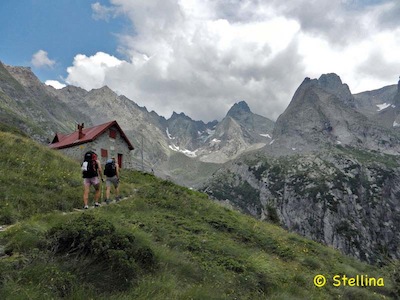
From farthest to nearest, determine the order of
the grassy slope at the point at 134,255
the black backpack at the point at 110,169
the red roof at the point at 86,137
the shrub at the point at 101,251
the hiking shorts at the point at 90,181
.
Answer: the red roof at the point at 86,137, the black backpack at the point at 110,169, the hiking shorts at the point at 90,181, the shrub at the point at 101,251, the grassy slope at the point at 134,255

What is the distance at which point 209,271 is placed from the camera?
10297mm

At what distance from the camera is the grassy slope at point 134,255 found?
687 centimetres

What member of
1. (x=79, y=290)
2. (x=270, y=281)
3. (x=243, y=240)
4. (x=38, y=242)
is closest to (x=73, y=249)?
(x=38, y=242)

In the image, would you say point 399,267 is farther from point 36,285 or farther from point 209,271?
point 36,285

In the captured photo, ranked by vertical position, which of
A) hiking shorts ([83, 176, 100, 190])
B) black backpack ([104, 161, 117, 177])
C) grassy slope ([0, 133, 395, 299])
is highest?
black backpack ([104, 161, 117, 177])

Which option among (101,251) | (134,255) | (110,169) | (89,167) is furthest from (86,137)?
(101,251)

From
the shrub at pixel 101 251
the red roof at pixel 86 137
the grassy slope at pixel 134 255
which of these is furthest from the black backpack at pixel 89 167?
the red roof at pixel 86 137

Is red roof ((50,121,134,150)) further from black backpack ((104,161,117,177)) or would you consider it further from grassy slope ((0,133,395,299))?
black backpack ((104,161,117,177))

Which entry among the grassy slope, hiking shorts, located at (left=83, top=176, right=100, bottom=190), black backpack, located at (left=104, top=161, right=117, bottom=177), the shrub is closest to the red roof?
the grassy slope

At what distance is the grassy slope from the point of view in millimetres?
6871

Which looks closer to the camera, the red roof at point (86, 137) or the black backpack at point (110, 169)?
the black backpack at point (110, 169)

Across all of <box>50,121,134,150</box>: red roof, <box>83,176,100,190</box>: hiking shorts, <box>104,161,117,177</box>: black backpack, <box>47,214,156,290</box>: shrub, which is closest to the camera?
<box>47,214,156,290</box>: shrub

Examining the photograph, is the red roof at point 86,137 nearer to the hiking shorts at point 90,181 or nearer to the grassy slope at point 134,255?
the grassy slope at point 134,255

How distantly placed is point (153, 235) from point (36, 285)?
6.60m
